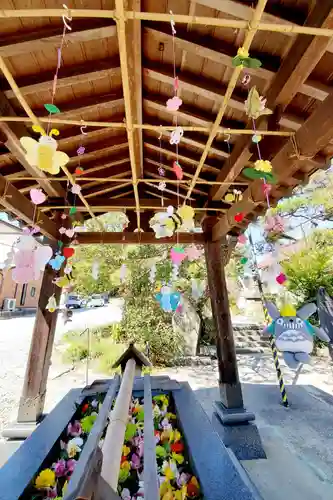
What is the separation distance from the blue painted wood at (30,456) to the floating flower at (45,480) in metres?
0.03

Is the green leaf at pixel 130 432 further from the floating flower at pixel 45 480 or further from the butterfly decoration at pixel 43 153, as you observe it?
the butterfly decoration at pixel 43 153

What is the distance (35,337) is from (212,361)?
5.38m

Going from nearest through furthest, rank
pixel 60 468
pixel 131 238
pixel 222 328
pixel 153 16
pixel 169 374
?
pixel 153 16
pixel 60 468
pixel 222 328
pixel 131 238
pixel 169 374

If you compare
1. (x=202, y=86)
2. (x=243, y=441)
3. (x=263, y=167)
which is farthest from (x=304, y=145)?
(x=243, y=441)

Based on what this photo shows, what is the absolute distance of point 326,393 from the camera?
488cm

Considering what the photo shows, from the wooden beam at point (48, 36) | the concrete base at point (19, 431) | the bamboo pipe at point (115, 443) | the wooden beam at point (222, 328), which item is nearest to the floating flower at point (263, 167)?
the wooden beam at point (48, 36)

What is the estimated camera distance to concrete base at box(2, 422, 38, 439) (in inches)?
106

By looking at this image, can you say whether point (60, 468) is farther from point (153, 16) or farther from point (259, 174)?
point (153, 16)

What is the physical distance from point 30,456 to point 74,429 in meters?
0.38

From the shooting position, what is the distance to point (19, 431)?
8.95 feet

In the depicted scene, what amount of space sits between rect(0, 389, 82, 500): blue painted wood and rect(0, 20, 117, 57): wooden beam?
2.01m

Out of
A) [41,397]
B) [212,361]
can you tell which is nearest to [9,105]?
[41,397]

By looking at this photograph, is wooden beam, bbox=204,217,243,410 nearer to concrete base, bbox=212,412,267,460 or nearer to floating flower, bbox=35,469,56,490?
concrete base, bbox=212,412,267,460

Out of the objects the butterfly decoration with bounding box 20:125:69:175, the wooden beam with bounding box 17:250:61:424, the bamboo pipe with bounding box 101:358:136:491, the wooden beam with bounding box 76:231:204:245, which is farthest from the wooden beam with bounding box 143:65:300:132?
the wooden beam with bounding box 17:250:61:424
